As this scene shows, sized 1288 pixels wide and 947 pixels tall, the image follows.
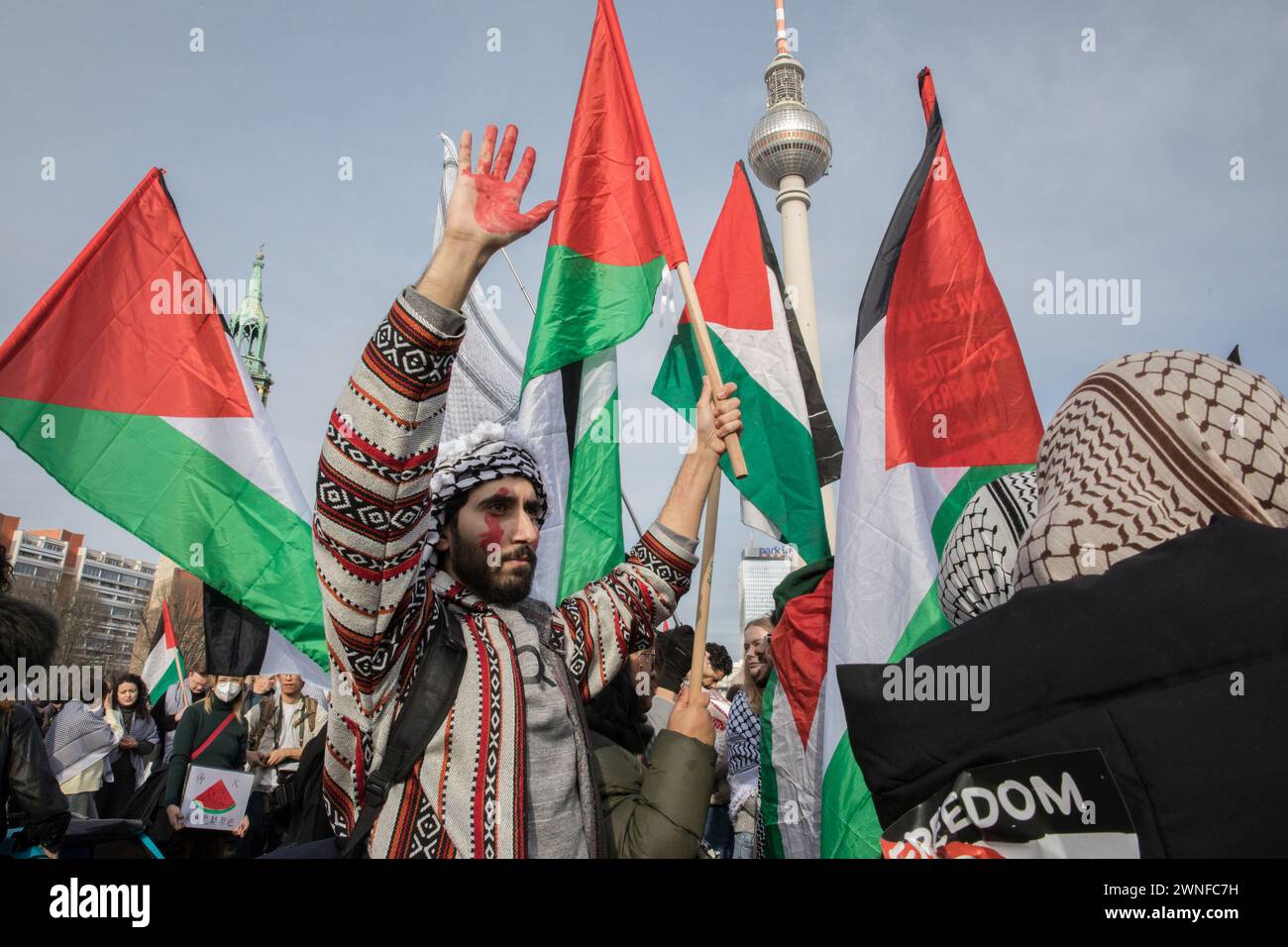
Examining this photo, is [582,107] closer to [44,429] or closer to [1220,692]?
[44,429]

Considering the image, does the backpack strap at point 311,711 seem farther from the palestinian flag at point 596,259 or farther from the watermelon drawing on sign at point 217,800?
the palestinian flag at point 596,259

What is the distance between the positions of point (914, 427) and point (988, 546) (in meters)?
2.10

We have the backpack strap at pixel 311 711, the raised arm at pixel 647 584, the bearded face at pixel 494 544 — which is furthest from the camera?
the backpack strap at pixel 311 711

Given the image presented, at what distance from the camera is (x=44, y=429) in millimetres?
4316

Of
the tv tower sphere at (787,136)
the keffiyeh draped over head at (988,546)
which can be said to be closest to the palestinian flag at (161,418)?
the keffiyeh draped over head at (988,546)

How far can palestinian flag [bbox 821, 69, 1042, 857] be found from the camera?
136 inches

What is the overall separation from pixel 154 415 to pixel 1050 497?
15.9 feet

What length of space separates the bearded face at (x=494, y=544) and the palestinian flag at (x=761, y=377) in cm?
209

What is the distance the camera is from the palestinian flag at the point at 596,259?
3.78 meters

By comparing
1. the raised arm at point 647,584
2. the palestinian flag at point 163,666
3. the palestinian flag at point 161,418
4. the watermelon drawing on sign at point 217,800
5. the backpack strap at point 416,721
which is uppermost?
the palestinian flag at point 161,418

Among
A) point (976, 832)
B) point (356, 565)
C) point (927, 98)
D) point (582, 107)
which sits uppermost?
point (927, 98)

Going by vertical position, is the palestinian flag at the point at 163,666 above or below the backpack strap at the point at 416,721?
below

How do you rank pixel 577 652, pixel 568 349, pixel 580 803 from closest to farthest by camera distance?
pixel 580 803 < pixel 577 652 < pixel 568 349
